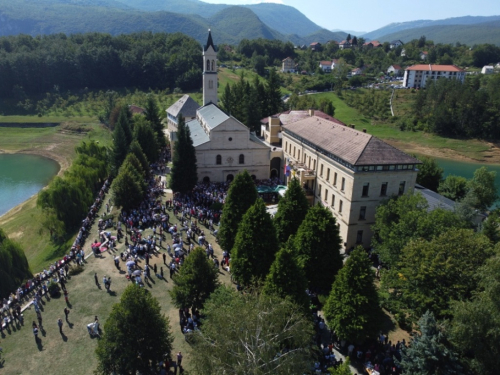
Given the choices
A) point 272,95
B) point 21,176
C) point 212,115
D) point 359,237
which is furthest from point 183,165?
point 272,95

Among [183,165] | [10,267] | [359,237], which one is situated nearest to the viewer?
[10,267]

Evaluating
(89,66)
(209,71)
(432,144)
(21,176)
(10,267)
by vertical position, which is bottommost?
(21,176)

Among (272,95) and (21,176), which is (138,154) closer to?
(21,176)

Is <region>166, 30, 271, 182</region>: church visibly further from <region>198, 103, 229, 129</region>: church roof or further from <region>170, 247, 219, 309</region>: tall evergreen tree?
<region>170, 247, 219, 309</region>: tall evergreen tree

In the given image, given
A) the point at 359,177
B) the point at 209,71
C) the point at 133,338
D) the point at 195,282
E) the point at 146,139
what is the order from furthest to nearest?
the point at 209,71, the point at 146,139, the point at 359,177, the point at 195,282, the point at 133,338

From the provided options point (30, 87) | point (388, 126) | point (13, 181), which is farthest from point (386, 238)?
point (30, 87)

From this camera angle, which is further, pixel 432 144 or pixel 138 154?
pixel 432 144

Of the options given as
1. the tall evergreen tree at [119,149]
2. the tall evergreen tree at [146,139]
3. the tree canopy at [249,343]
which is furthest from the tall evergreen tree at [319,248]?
the tall evergreen tree at [146,139]

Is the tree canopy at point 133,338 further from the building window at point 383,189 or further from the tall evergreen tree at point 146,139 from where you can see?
the tall evergreen tree at point 146,139
